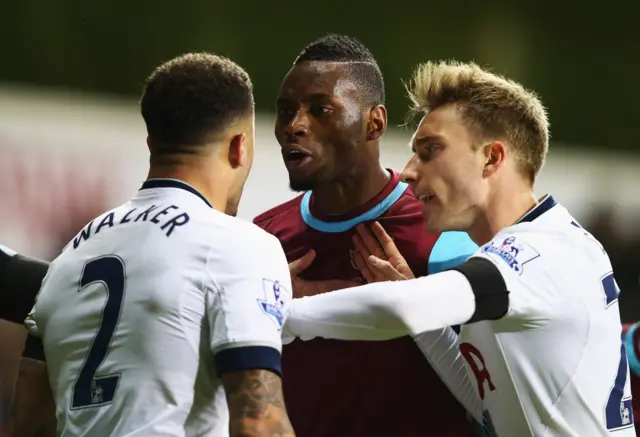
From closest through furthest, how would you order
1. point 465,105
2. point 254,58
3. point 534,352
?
1. point 534,352
2. point 465,105
3. point 254,58

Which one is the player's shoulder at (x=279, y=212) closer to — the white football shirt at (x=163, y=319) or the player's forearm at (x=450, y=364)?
the player's forearm at (x=450, y=364)

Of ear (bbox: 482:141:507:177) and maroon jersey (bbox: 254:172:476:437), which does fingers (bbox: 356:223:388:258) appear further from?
ear (bbox: 482:141:507:177)

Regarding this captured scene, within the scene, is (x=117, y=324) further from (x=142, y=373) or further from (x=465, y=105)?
(x=465, y=105)

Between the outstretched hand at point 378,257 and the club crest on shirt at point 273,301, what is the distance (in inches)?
30.5

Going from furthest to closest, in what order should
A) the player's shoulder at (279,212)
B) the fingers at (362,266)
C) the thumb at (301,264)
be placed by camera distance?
the player's shoulder at (279,212) → the thumb at (301,264) → the fingers at (362,266)

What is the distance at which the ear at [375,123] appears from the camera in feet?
9.81

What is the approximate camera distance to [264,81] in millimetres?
5918

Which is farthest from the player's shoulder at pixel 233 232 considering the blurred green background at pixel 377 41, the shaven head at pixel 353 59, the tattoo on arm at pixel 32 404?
the blurred green background at pixel 377 41

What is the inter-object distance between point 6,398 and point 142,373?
279 centimetres

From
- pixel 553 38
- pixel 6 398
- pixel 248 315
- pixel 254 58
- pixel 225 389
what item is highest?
pixel 553 38

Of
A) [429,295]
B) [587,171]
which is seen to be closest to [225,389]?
[429,295]

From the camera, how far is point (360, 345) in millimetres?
2807

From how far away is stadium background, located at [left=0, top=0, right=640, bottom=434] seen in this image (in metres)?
5.00

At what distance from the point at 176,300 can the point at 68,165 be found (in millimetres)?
3398
